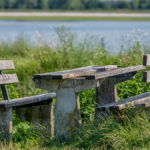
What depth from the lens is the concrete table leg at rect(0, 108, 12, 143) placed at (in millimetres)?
4609

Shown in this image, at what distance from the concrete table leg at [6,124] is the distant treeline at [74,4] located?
8065 cm

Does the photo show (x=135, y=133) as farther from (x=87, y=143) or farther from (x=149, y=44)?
(x=149, y=44)

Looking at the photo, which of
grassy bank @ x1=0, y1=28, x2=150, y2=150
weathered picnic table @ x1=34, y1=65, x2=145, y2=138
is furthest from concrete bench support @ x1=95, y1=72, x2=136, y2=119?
grassy bank @ x1=0, y1=28, x2=150, y2=150

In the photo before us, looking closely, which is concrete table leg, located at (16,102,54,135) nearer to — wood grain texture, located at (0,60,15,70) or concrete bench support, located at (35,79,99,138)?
concrete bench support, located at (35,79,99,138)

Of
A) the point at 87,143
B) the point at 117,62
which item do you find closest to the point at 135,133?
the point at 87,143

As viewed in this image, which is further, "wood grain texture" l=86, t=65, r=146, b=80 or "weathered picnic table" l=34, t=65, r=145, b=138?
"weathered picnic table" l=34, t=65, r=145, b=138

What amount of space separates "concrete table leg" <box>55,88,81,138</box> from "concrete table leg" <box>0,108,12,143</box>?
575mm

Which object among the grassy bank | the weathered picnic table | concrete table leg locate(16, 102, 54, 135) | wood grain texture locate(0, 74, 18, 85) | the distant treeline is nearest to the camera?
the grassy bank

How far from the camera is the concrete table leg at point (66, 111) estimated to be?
4758mm

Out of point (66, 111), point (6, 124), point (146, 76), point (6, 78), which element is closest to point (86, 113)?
point (66, 111)

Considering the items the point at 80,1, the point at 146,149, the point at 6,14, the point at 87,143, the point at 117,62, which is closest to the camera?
the point at 146,149

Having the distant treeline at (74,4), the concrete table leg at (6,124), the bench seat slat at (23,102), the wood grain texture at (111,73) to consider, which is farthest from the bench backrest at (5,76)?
the distant treeline at (74,4)

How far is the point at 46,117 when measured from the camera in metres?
5.27

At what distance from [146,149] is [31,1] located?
8834 cm
